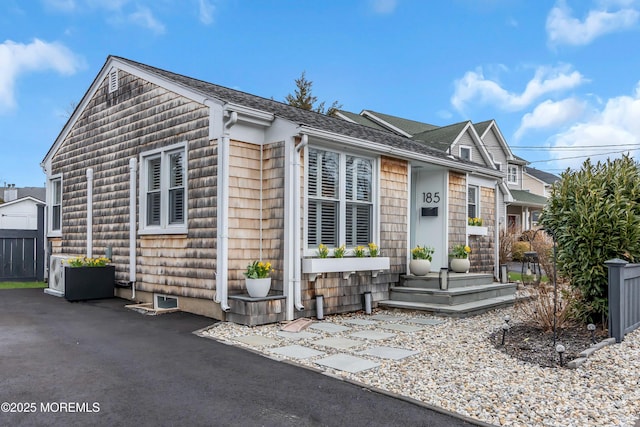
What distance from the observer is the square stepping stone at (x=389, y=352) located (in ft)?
16.0

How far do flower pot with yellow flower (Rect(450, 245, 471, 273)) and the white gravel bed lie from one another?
373 centimetres

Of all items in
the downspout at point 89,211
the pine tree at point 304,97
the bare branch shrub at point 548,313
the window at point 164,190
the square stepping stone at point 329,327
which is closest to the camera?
the bare branch shrub at point 548,313

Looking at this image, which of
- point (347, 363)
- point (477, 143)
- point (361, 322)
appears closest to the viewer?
point (347, 363)

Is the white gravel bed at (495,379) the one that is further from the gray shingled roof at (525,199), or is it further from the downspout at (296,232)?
the gray shingled roof at (525,199)

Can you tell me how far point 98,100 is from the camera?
9.79m

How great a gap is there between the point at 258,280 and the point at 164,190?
2639mm

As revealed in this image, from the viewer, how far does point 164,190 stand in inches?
309

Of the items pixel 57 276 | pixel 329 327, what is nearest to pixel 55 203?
pixel 57 276

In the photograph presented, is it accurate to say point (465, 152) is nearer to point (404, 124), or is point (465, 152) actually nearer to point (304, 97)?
point (404, 124)

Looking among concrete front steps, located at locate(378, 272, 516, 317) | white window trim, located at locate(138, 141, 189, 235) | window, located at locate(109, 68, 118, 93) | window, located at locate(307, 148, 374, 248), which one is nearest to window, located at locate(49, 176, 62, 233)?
window, located at locate(109, 68, 118, 93)

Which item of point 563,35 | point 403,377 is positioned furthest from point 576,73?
point 403,377

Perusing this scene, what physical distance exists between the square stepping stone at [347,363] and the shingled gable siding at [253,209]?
Result: 2.30 m

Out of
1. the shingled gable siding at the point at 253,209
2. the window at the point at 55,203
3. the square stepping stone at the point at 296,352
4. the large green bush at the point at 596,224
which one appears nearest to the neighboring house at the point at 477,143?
the large green bush at the point at 596,224

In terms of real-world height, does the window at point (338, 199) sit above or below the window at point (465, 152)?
below
